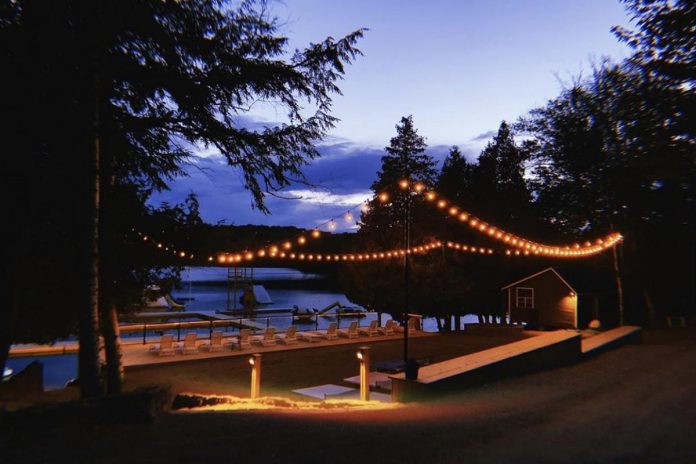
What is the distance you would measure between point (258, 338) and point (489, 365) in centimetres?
1095

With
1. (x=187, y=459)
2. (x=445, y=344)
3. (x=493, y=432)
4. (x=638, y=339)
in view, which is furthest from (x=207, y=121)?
(x=638, y=339)

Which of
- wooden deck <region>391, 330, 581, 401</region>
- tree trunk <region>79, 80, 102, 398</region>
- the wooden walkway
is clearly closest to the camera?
tree trunk <region>79, 80, 102, 398</region>

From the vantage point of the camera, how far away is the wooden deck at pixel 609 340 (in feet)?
46.3

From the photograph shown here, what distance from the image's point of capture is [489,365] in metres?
10.3

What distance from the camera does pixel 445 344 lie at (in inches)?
787

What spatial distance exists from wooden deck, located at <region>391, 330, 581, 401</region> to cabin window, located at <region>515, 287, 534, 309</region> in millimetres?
14489

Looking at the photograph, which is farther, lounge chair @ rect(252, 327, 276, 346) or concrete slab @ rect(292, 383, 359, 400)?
lounge chair @ rect(252, 327, 276, 346)

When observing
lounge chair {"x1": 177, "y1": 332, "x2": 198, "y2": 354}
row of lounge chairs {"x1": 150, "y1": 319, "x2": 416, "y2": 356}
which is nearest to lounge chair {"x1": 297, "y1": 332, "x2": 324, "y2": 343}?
row of lounge chairs {"x1": 150, "y1": 319, "x2": 416, "y2": 356}

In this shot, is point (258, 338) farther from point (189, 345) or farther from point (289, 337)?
point (189, 345)

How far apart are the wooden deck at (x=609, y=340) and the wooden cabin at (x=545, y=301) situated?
8.29m

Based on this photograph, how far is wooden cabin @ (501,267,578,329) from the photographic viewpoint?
2577 cm

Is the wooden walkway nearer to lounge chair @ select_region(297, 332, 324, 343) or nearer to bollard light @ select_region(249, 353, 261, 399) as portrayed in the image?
bollard light @ select_region(249, 353, 261, 399)

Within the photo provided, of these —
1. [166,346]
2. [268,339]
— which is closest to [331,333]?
[268,339]

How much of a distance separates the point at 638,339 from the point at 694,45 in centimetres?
1453
